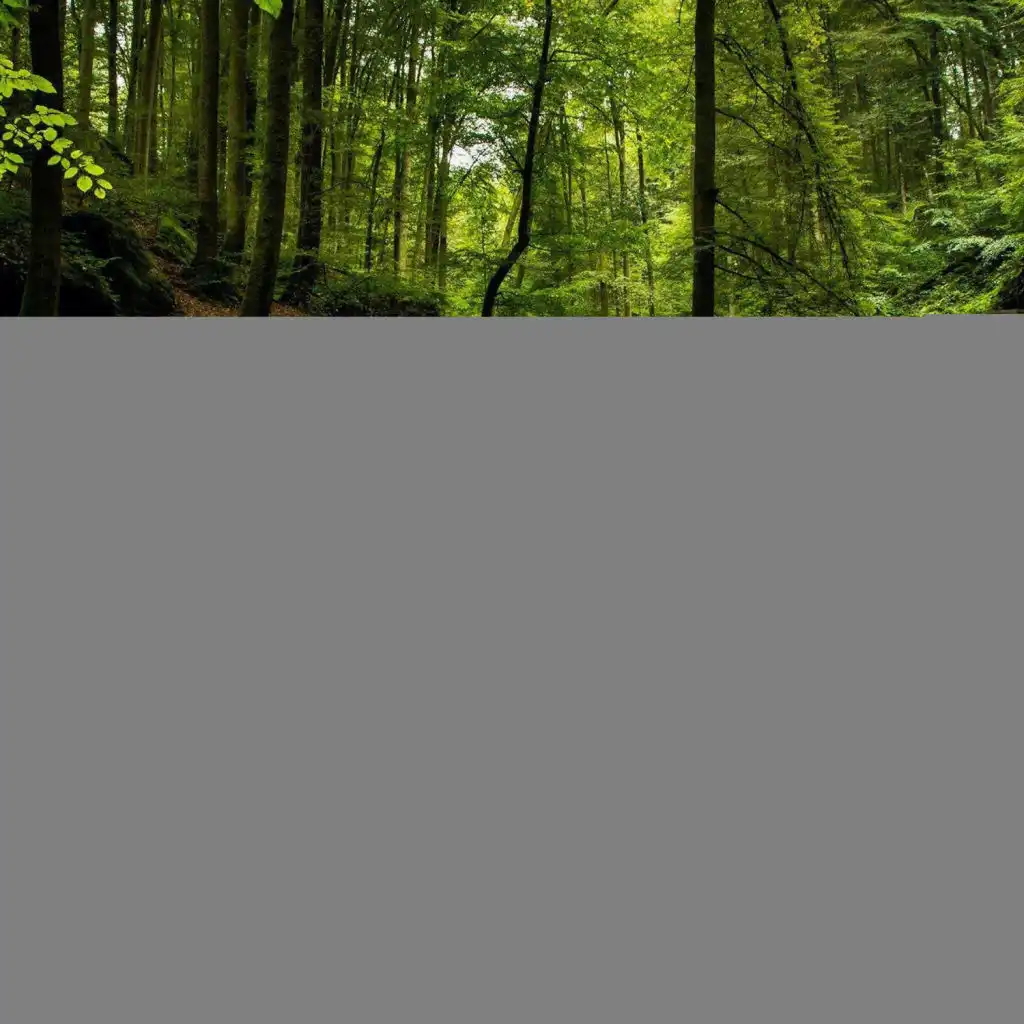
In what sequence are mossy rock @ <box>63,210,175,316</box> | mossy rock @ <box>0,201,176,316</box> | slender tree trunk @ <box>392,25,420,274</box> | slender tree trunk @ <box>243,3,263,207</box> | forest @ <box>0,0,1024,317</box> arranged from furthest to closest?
slender tree trunk @ <box>392,25,420,274</box>
slender tree trunk @ <box>243,3,263,207</box>
mossy rock @ <box>63,210,175,316</box>
mossy rock @ <box>0,201,176,316</box>
forest @ <box>0,0,1024,317</box>

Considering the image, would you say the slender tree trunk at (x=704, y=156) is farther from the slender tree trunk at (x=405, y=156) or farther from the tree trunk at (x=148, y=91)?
the tree trunk at (x=148, y=91)

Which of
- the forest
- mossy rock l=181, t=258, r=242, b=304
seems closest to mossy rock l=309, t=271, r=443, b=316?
the forest

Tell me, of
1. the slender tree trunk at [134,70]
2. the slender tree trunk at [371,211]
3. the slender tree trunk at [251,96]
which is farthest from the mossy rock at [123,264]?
the slender tree trunk at [134,70]

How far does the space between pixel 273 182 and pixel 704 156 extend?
3.74 meters

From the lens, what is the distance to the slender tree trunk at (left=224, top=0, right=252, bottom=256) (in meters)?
10.2

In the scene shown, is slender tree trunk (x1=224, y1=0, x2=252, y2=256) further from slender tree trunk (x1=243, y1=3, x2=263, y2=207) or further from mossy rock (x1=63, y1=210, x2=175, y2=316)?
mossy rock (x1=63, y1=210, x2=175, y2=316)

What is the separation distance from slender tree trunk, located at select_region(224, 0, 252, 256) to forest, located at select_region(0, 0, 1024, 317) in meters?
0.05

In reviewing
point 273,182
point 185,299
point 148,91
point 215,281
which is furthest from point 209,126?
point 273,182

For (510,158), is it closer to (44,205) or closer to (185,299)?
(185,299)

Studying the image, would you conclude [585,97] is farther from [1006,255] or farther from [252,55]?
[1006,255]

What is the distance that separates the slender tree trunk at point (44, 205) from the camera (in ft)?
16.4

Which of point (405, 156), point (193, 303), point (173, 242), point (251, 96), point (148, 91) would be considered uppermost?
point (405, 156)

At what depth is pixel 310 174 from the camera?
10.7 meters

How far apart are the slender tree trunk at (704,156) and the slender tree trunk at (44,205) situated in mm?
4770
